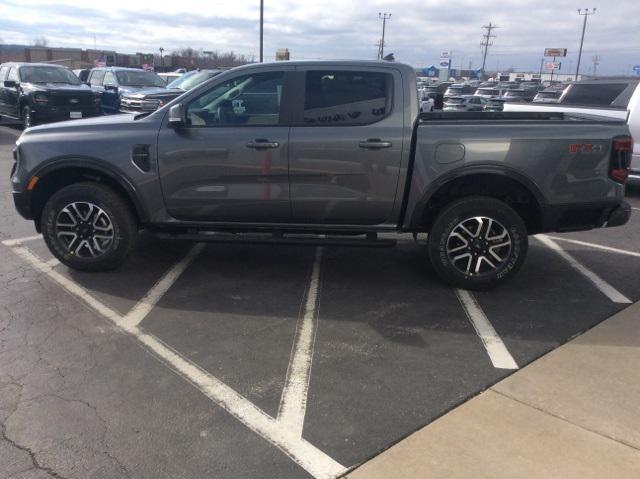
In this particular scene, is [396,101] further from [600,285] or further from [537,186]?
[600,285]

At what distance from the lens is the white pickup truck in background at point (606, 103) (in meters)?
8.58

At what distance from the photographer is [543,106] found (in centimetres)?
917

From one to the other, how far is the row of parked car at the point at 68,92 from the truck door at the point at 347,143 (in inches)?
394

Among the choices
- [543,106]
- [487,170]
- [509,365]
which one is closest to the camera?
[509,365]

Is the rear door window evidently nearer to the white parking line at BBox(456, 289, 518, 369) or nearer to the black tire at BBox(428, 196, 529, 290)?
the black tire at BBox(428, 196, 529, 290)

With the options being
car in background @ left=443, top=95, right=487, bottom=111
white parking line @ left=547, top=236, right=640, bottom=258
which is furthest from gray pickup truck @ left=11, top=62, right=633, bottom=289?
car in background @ left=443, top=95, right=487, bottom=111

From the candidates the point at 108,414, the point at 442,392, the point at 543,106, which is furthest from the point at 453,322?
the point at 543,106

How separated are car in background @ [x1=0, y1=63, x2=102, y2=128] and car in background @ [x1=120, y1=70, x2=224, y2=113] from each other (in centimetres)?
109

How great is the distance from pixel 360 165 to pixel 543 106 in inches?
232

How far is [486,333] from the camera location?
4062mm

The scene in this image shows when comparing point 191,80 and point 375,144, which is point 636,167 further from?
point 191,80

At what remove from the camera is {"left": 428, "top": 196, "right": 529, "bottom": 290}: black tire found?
4648 mm

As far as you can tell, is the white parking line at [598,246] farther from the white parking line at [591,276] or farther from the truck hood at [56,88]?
the truck hood at [56,88]

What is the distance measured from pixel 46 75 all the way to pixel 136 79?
2512 millimetres
